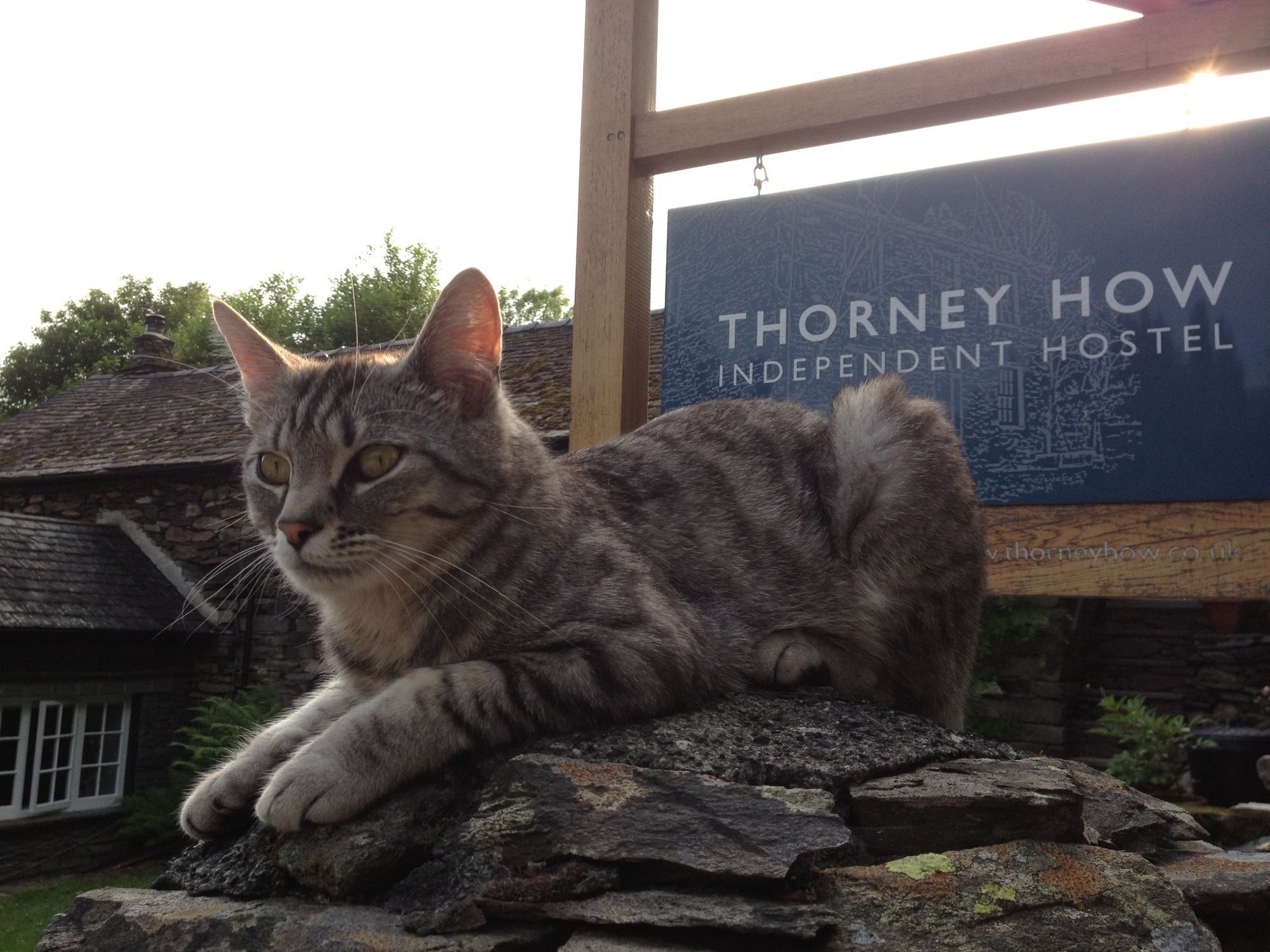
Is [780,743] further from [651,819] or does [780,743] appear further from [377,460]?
[377,460]

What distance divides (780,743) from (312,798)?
1.09 meters

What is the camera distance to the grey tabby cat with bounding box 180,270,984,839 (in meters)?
2.50

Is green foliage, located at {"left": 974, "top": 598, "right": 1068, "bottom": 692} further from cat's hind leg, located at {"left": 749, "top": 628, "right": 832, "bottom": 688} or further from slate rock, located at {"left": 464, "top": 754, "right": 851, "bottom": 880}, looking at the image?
slate rock, located at {"left": 464, "top": 754, "right": 851, "bottom": 880}

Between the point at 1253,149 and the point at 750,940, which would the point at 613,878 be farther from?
the point at 1253,149

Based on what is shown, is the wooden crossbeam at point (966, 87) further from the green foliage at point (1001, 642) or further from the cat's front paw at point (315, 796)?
the green foliage at point (1001, 642)

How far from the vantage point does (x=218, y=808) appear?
2.69 m

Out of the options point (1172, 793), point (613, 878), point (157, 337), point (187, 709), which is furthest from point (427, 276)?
point (613, 878)

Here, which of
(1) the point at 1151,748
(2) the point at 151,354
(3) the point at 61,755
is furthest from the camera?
(2) the point at 151,354

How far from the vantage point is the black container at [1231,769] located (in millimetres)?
9750

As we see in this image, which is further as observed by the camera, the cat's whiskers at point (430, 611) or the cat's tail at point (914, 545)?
→ the cat's tail at point (914, 545)

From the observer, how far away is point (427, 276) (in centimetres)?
3089

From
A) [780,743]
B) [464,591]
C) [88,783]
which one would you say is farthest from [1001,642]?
[88,783]

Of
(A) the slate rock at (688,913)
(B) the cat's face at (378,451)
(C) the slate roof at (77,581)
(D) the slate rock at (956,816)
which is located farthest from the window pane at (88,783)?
(D) the slate rock at (956,816)

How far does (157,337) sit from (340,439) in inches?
840
